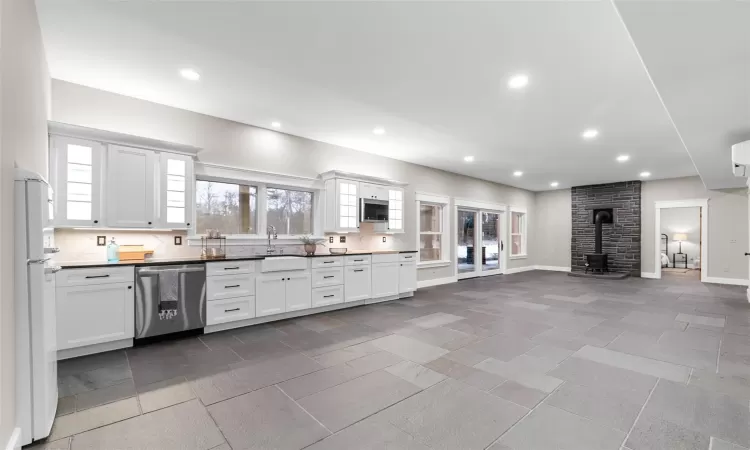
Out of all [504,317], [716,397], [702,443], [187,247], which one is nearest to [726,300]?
[504,317]

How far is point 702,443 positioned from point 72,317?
475 centimetres

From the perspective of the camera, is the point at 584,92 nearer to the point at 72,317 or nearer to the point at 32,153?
the point at 32,153

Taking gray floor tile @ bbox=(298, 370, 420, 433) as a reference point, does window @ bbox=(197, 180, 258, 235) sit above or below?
above

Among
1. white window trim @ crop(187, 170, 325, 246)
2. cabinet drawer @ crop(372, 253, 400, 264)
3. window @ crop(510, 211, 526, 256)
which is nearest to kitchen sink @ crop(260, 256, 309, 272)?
white window trim @ crop(187, 170, 325, 246)

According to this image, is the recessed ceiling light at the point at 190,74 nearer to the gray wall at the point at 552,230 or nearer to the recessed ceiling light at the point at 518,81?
the recessed ceiling light at the point at 518,81

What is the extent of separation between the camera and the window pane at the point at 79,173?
3.29m

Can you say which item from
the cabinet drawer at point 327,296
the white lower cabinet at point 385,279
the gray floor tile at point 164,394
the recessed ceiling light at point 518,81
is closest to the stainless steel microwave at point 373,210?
the white lower cabinet at point 385,279

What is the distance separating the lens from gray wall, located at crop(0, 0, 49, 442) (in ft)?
5.18

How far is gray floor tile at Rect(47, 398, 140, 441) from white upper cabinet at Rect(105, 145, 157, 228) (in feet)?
6.58

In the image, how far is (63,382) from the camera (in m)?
2.60

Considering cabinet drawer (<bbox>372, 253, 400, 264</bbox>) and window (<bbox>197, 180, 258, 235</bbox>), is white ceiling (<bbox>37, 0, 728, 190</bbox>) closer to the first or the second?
window (<bbox>197, 180, 258, 235</bbox>)

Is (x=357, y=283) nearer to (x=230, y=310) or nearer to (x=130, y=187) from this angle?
(x=230, y=310)

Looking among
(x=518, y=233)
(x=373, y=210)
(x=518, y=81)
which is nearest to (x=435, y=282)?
(x=373, y=210)

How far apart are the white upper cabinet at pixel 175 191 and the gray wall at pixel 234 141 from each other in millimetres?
396
